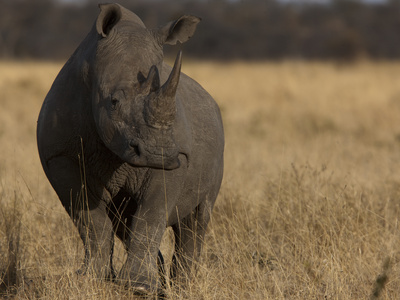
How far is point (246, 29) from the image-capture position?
1704 inches

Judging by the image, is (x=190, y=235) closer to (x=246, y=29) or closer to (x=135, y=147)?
(x=135, y=147)

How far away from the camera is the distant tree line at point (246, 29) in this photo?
36.5 meters

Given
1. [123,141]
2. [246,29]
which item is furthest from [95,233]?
[246,29]

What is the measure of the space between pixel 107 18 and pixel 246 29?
131ft

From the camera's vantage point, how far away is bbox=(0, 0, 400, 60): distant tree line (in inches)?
1438

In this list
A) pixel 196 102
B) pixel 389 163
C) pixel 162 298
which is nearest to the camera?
pixel 162 298

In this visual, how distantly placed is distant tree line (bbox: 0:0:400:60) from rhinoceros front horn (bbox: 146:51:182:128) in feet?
87.0

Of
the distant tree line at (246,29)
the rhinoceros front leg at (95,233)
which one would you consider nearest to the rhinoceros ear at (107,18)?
the rhinoceros front leg at (95,233)

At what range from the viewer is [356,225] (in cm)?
523

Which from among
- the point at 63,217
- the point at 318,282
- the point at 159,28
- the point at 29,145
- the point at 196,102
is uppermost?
the point at 159,28

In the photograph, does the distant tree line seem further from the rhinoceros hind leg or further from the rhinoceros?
the rhinoceros

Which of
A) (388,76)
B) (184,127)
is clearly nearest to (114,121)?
(184,127)

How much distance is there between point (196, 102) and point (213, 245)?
3.91 ft

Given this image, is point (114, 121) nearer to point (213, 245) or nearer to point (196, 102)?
point (196, 102)
